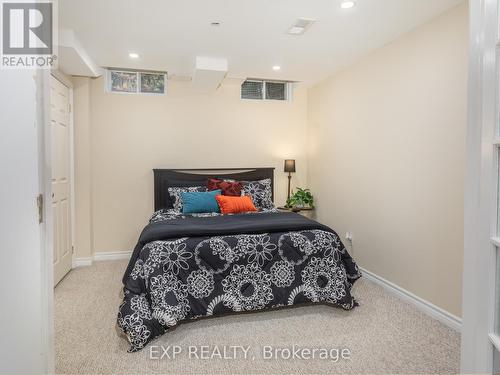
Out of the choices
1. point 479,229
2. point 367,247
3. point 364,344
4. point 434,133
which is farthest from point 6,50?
point 367,247

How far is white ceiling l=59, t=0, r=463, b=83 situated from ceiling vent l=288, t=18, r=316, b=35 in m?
0.06

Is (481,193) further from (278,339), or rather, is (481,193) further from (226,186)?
(226,186)

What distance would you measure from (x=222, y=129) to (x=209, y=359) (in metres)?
3.11

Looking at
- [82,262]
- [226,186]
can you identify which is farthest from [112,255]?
[226,186]

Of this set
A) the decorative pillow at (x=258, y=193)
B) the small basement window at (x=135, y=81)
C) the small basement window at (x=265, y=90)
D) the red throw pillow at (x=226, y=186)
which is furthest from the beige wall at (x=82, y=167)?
the small basement window at (x=265, y=90)

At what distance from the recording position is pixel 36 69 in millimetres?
966

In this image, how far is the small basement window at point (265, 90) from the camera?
452cm

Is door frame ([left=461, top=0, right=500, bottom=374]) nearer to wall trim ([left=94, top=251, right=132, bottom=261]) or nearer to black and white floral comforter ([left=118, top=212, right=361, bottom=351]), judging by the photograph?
black and white floral comforter ([left=118, top=212, right=361, bottom=351])

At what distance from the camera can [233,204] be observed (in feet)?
11.8

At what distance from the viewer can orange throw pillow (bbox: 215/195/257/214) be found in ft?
11.7

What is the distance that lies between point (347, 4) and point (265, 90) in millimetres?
2324

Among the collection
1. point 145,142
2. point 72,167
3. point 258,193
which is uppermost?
point 145,142

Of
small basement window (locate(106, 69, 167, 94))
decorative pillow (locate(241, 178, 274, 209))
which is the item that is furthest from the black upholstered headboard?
small basement window (locate(106, 69, 167, 94))

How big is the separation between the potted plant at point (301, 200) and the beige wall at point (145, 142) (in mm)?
605
